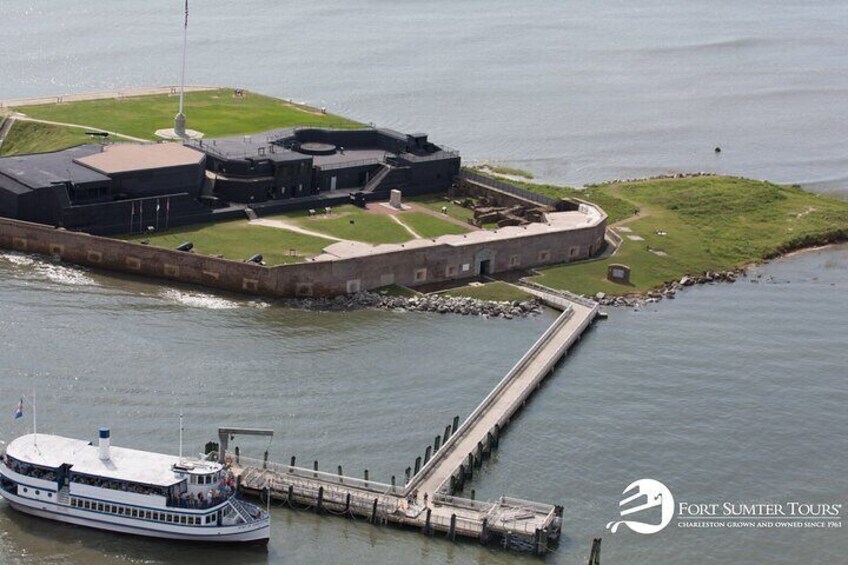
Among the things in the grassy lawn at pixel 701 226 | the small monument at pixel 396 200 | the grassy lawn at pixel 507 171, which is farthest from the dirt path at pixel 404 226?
the grassy lawn at pixel 507 171

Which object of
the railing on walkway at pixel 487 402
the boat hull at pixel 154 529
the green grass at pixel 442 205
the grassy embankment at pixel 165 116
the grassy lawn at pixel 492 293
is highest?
the grassy embankment at pixel 165 116

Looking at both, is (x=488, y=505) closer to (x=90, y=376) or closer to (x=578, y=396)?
(x=578, y=396)

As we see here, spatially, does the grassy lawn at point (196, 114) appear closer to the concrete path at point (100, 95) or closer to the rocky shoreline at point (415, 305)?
the concrete path at point (100, 95)

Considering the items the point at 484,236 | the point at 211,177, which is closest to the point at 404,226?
the point at 484,236

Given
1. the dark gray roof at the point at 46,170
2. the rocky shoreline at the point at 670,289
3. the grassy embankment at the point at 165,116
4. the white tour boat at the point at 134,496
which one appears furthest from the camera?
the grassy embankment at the point at 165,116

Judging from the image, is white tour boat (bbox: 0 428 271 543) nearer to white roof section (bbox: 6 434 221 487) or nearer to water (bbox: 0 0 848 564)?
white roof section (bbox: 6 434 221 487)

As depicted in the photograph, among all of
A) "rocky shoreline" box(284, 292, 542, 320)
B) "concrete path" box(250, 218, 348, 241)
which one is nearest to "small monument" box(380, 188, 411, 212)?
"concrete path" box(250, 218, 348, 241)

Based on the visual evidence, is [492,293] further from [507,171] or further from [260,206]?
[507,171]
